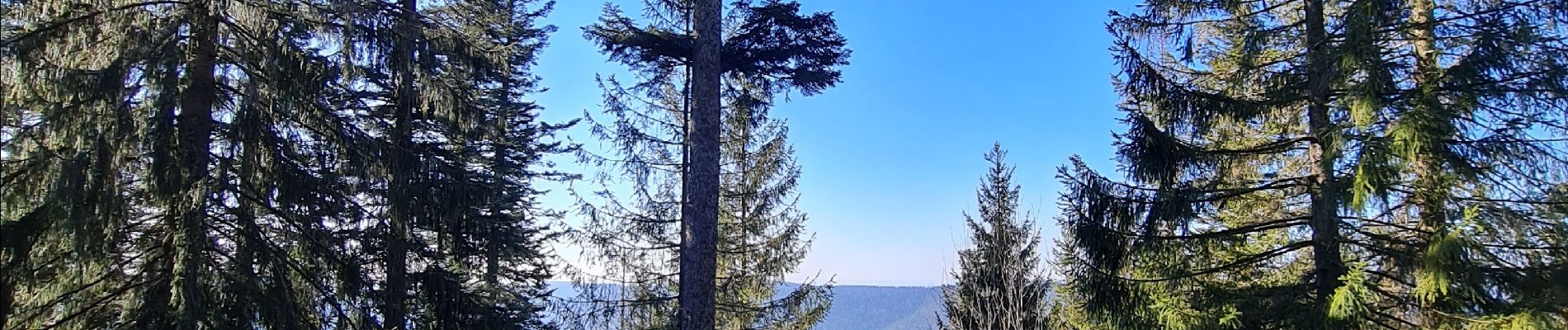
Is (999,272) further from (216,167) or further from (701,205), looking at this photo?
(216,167)

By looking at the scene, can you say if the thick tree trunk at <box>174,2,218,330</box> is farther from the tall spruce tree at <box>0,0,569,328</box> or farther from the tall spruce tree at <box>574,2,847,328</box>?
the tall spruce tree at <box>574,2,847,328</box>

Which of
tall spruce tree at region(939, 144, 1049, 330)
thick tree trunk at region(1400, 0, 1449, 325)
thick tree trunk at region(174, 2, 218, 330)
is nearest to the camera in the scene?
thick tree trunk at region(174, 2, 218, 330)

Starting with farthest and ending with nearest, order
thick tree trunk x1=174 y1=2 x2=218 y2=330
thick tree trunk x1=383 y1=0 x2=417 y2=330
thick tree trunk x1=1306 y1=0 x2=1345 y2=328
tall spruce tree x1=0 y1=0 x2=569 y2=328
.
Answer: thick tree trunk x1=383 y1=0 x2=417 y2=330 → thick tree trunk x1=1306 y1=0 x2=1345 y2=328 → thick tree trunk x1=174 y1=2 x2=218 y2=330 → tall spruce tree x1=0 y1=0 x2=569 y2=328

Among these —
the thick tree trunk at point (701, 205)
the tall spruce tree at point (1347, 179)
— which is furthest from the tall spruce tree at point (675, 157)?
the tall spruce tree at point (1347, 179)

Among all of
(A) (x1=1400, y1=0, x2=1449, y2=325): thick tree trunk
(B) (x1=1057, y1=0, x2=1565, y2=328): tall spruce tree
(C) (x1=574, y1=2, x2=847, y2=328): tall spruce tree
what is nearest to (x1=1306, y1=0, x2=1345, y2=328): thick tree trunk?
(B) (x1=1057, y1=0, x2=1565, y2=328): tall spruce tree

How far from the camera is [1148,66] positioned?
670 cm

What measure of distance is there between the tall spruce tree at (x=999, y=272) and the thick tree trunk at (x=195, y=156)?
20.9 ft

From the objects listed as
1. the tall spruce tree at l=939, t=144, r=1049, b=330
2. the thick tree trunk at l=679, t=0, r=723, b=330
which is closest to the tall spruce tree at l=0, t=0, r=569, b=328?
the thick tree trunk at l=679, t=0, r=723, b=330

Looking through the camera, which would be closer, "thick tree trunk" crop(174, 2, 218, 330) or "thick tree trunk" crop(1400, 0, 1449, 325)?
"thick tree trunk" crop(174, 2, 218, 330)

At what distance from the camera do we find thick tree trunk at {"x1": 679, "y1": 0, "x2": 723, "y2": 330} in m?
9.84

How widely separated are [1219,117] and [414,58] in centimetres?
616

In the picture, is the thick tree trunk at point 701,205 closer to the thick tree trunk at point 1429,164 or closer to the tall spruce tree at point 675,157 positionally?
the tall spruce tree at point 675,157

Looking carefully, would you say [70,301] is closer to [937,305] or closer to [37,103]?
[37,103]

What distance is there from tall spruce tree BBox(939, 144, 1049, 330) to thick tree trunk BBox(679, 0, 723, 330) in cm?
285
